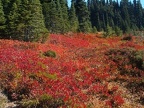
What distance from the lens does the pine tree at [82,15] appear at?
64.1 m

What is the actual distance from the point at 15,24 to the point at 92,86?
2180cm

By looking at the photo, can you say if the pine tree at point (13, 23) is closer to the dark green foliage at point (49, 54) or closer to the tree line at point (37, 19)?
the tree line at point (37, 19)

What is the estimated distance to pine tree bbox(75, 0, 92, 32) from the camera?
64.1 m

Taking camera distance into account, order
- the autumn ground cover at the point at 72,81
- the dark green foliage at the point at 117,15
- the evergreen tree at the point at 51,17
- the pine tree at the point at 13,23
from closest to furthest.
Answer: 1. the autumn ground cover at the point at 72,81
2. the pine tree at the point at 13,23
3. the evergreen tree at the point at 51,17
4. the dark green foliage at the point at 117,15

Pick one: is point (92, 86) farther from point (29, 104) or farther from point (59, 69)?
point (29, 104)

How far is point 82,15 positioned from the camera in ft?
225

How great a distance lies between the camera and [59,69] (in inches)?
776

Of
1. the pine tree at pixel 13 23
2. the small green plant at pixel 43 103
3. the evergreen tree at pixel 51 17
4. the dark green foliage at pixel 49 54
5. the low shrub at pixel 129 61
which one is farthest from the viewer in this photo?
the evergreen tree at pixel 51 17

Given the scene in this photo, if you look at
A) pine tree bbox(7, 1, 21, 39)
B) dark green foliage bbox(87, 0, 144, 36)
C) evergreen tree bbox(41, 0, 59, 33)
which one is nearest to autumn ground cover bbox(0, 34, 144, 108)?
pine tree bbox(7, 1, 21, 39)

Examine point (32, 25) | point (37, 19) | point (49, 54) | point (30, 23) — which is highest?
point (37, 19)

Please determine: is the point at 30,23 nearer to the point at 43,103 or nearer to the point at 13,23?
the point at 13,23

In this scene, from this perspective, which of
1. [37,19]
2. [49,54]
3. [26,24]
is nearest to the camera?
[49,54]

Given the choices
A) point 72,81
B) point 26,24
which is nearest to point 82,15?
point 26,24

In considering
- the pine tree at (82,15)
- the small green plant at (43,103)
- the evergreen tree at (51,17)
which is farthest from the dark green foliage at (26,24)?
the pine tree at (82,15)
